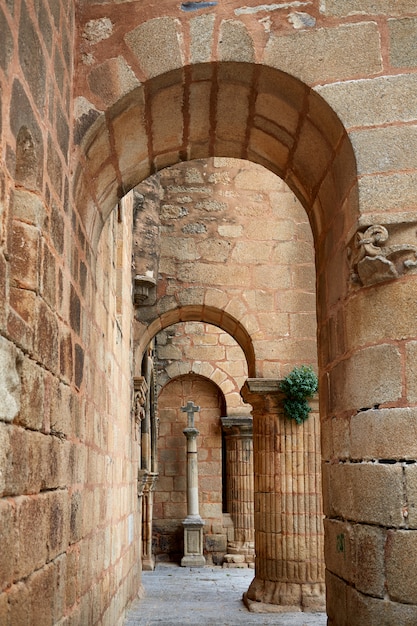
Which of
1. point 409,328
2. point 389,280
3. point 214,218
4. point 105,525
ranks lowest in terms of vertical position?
point 105,525

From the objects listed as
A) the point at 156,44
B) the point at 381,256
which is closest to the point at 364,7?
the point at 156,44

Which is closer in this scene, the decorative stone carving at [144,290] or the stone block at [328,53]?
the stone block at [328,53]

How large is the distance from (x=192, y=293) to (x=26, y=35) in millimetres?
6753

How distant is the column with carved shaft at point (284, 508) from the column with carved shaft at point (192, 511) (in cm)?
488

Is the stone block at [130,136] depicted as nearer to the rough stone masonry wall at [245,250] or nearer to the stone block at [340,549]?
the stone block at [340,549]

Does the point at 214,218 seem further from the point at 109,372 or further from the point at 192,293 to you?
the point at 109,372

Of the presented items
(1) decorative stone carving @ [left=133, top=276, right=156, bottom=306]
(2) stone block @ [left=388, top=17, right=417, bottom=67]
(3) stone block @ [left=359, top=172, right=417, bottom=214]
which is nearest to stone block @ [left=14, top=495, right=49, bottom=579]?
(3) stone block @ [left=359, top=172, right=417, bottom=214]

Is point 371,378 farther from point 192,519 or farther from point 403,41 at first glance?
point 192,519

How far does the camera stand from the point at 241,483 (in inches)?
525

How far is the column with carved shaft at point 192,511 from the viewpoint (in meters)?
13.3

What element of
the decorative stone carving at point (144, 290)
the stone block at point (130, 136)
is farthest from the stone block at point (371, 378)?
the decorative stone carving at point (144, 290)

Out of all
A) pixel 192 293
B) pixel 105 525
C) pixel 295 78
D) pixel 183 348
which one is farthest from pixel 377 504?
pixel 183 348

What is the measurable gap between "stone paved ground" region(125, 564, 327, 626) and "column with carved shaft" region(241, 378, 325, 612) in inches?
11.5

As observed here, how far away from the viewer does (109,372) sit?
5801 mm
